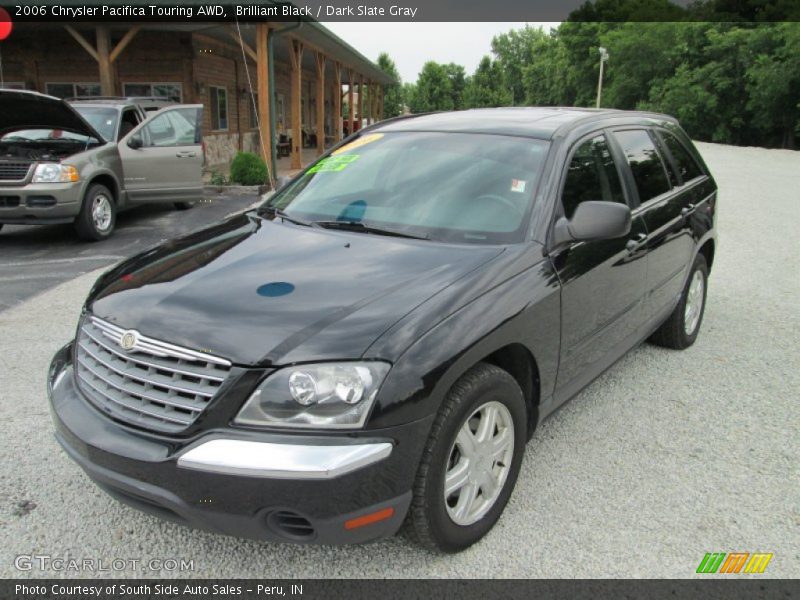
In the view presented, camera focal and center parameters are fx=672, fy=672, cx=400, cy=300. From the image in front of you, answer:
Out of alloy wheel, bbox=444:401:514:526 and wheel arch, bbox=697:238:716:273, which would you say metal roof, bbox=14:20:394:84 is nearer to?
wheel arch, bbox=697:238:716:273

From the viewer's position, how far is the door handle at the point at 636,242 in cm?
364

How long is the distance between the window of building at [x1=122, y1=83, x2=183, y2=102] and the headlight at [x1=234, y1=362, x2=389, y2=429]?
17480 mm

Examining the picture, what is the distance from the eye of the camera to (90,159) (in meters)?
8.65

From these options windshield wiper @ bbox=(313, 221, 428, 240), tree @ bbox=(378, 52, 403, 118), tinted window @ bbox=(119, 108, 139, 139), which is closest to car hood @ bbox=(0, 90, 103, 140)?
tinted window @ bbox=(119, 108, 139, 139)

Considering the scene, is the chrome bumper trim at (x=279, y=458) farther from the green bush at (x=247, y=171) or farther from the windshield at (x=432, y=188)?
the green bush at (x=247, y=171)

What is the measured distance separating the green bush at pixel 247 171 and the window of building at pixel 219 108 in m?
6.03

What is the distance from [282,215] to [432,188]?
0.83m

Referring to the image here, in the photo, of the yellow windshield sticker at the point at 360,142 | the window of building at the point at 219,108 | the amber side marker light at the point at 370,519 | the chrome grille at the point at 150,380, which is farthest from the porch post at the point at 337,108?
the amber side marker light at the point at 370,519

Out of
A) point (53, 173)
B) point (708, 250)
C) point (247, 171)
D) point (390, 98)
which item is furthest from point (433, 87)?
point (708, 250)

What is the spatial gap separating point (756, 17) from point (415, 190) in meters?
55.6

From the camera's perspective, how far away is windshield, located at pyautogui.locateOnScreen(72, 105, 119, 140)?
9633mm

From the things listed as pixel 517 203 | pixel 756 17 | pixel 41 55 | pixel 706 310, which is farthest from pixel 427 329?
pixel 756 17

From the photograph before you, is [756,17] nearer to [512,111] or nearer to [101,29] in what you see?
[101,29]

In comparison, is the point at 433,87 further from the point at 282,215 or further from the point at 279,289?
the point at 279,289
